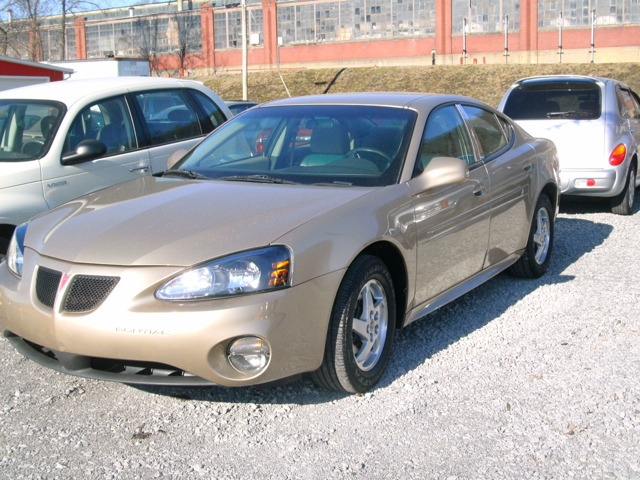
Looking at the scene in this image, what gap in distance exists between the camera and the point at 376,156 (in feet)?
14.4

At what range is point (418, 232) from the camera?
416 centimetres

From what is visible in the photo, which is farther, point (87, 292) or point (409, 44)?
point (409, 44)

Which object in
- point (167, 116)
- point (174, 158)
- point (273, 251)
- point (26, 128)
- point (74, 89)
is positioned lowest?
point (273, 251)

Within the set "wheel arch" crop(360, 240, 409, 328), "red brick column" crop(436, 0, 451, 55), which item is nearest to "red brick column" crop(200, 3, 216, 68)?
"red brick column" crop(436, 0, 451, 55)

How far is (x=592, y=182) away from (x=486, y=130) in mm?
3764

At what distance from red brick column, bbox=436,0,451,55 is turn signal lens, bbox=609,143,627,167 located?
123ft

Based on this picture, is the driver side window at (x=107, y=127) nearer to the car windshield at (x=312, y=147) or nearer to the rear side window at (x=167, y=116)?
the rear side window at (x=167, y=116)

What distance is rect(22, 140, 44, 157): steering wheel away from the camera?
598 centimetres

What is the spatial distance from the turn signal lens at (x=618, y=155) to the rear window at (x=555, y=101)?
21.0 inches

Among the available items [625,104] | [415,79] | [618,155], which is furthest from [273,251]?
[415,79]

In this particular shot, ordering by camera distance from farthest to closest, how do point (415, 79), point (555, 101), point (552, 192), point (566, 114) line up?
point (415, 79) → point (555, 101) → point (566, 114) → point (552, 192)

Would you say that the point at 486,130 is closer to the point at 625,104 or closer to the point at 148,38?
the point at 625,104

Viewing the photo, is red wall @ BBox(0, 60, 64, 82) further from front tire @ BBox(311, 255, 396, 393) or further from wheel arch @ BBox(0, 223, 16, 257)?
front tire @ BBox(311, 255, 396, 393)

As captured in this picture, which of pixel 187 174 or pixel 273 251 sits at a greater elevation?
pixel 187 174
